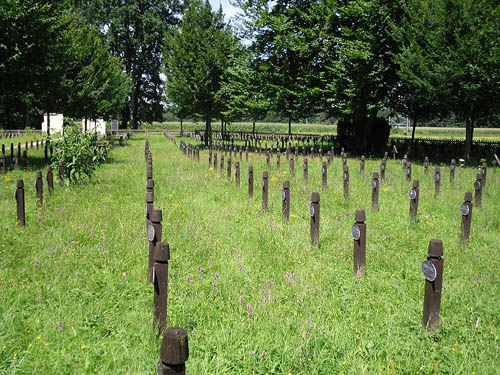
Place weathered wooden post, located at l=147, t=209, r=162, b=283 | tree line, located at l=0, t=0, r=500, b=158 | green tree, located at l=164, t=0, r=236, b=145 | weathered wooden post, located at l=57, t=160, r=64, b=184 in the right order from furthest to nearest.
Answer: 1. green tree, located at l=164, t=0, r=236, b=145
2. tree line, located at l=0, t=0, r=500, b=158
3. weathered wooden post, located at l=57, t=160, r=64, b=184
4. weathered wooden post, located at l=147, t=209, r=162, b=283

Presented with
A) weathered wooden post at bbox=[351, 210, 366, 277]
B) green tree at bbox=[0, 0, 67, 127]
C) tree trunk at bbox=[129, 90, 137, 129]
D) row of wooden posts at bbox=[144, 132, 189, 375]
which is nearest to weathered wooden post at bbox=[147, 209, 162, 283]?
row of wooden posts at bbox=[144, 132, 189, 375]

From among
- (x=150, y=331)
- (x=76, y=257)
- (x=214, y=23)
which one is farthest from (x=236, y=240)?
(x=214, y=23)

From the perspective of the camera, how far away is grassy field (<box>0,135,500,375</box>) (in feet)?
11.7

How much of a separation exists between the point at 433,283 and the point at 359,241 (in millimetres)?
1424

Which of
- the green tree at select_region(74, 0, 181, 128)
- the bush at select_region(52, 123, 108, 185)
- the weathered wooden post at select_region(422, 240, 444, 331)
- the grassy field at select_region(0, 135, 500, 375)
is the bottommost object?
the grassy field at select_region(0, 135, 500, 375)

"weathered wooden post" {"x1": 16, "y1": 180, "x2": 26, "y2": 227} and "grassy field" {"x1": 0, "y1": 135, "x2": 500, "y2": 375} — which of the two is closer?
"grassy field" {"x1": 0, "y1": 135, "x2": 500, "y2": 375}

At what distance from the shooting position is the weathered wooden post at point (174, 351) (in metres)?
2.07

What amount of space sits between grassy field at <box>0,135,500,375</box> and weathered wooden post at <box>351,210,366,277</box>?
161 millimetres

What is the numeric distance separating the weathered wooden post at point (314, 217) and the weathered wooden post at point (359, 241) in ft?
3.71

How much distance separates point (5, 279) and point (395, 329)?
437 centimetres

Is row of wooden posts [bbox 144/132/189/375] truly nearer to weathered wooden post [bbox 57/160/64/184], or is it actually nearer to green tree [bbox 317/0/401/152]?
weathered wooden post [bbox 57/160/64/184]

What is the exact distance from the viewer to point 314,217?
661cm

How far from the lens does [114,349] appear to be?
3.69 m

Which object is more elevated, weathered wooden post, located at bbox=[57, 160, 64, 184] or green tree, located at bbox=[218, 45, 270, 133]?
green tree, located at bbox=[218, 45, 270, 133]
